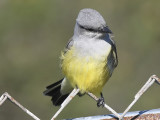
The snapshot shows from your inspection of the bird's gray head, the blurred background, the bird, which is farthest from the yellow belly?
the blurred background

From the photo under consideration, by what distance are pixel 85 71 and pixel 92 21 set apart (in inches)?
15.1

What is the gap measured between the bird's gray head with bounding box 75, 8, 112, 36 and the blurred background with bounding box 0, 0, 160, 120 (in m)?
1.71

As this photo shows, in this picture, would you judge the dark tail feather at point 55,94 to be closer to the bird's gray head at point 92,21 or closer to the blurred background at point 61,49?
the bird's gray head at point 92,21

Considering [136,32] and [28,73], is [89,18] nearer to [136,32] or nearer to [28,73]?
[28,73]

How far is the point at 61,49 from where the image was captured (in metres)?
4.87

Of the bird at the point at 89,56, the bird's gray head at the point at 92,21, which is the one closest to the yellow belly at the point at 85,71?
the bird at the point at 89,56

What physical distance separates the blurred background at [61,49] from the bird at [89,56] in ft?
4.27

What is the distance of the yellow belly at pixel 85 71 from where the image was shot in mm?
3174

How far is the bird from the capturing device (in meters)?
3.01

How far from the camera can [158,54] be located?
198 inches

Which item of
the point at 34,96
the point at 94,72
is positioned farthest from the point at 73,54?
the point at 34,96

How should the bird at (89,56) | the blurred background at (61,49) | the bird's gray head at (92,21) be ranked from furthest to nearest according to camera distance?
the blurred background at (61,49), the bird at (89,56), the bird's gray head at (92,21)

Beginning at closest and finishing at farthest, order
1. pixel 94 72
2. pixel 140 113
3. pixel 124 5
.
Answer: pixel 140 113 → pixel 94 72 → pixel 124 5

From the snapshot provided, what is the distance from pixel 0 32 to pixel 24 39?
0.82 feet
